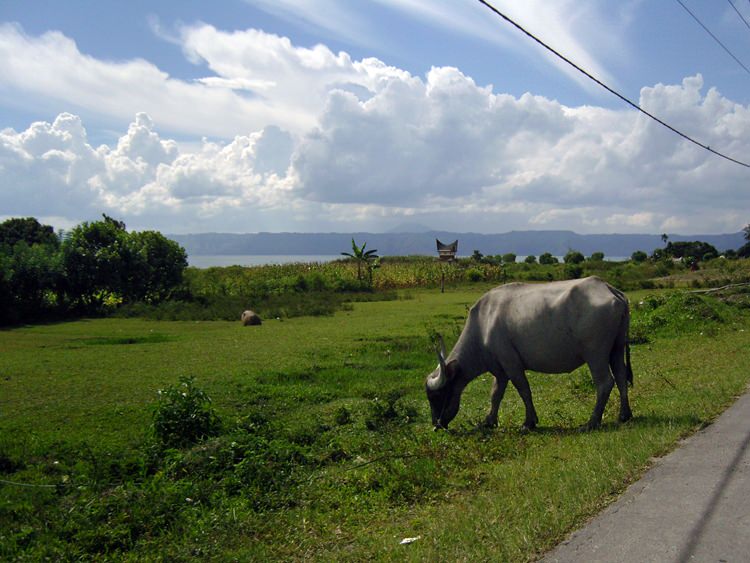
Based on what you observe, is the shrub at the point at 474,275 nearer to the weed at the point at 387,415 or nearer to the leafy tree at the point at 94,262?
the leafy tree at the point at 94,262

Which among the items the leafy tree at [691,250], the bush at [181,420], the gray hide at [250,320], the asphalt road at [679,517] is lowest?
the gray hide at [250,320]

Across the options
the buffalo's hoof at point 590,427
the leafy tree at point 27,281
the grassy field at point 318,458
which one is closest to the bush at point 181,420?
the grassy field at point 318,458

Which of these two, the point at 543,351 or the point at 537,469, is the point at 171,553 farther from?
the point at 543,351

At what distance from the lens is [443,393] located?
376 inches

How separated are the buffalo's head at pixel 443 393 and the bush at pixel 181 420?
123 inches

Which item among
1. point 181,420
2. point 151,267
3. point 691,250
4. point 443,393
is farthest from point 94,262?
point 691,250

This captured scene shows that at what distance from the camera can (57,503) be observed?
7203 mm

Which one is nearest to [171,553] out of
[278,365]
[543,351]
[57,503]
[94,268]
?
[57,503]

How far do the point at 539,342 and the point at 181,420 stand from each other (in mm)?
4977

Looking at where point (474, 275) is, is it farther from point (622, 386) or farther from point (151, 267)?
point (622, 386)

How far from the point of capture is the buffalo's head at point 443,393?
9.47 meters

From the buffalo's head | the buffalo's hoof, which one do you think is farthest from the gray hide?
the buffalo's hoof

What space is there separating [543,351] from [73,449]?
640cm

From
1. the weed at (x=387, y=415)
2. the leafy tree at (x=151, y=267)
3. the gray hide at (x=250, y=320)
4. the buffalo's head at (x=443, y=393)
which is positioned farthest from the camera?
the leafy tree at (x=151, y=267)
